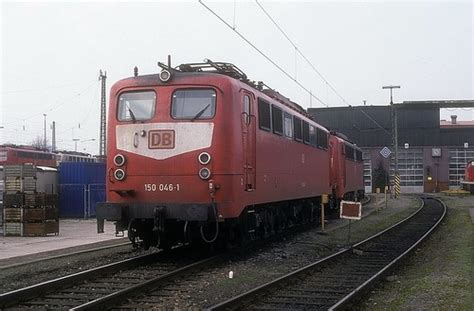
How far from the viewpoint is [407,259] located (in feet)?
43.1

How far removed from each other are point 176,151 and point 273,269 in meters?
2.97

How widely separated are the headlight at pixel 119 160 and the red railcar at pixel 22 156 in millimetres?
29322

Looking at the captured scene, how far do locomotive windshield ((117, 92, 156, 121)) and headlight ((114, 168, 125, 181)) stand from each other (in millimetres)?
1068

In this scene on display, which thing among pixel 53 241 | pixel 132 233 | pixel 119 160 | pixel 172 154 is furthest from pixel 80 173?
pixel 172 154

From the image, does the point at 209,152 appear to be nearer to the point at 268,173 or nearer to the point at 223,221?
the point at 223,221

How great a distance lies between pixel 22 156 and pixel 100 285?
33.6m

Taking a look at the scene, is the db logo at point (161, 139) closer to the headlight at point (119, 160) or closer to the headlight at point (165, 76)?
the headlight at point (119, 160)

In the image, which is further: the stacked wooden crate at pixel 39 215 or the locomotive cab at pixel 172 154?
the stacked wooden crate at pixel 39 215

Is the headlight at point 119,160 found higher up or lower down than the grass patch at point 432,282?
higher up

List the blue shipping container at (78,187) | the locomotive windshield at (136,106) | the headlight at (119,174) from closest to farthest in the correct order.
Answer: the headlight at (119,174) → the locomotive windshield at (136,106) → the blue shipping container at (78,187)

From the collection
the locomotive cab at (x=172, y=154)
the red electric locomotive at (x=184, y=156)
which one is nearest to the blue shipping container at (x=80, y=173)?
the red electric locomotive at (x=184, y=156)

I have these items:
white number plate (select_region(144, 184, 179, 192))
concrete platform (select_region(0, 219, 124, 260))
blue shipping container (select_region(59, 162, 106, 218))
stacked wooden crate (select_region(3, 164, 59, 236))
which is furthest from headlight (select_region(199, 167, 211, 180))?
blue shipping container (select_region(59, 162, 106, 218))

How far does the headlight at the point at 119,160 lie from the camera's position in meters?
11.8

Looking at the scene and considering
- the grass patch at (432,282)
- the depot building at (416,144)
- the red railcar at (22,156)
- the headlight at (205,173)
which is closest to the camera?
the grass patch at (432,282)
